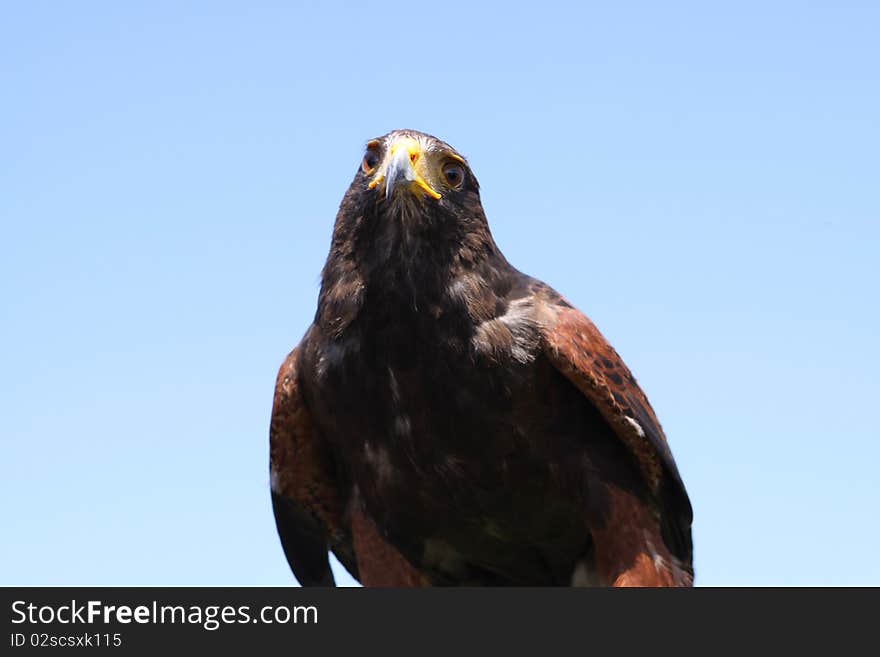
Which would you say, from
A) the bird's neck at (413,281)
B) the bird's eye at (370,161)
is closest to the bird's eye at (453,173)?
the bird's neck at (413,281)

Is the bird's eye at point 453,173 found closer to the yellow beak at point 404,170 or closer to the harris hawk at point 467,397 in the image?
the harris hawk at point 467,397

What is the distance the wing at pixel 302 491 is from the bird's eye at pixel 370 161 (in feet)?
4.79

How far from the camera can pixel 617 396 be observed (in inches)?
332

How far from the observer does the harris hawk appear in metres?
8.28

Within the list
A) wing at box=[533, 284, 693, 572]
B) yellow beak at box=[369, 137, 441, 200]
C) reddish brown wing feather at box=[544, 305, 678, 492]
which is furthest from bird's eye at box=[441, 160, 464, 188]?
reddish brown wing feather at box=[544, 305, 678, 492]

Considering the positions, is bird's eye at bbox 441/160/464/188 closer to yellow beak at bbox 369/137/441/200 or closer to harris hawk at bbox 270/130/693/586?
harris hawk at bbox 270/130/693/586

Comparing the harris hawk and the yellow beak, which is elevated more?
the yellow beak

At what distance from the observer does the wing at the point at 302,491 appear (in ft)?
29.6

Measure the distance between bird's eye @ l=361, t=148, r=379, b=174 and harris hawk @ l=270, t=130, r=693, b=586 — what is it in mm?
15

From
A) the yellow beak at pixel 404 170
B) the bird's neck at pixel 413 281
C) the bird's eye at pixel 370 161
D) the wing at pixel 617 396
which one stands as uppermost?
the bird's eye at pixel 370 161

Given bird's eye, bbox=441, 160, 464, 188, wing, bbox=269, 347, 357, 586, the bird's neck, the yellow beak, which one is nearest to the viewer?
the yellow beak

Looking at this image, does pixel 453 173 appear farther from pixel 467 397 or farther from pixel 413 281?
pixel 467 397

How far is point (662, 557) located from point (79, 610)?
12.5 ft

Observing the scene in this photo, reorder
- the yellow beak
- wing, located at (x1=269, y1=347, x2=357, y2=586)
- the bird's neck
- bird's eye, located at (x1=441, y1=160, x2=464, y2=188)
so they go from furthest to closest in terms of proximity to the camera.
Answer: wing, located at (x1=269, y1=347, x2=357, y2=586) < bird's eye, located at (x1=441, y1=160, x2=464, y2=188) < the bird's neck < the yellow beak
